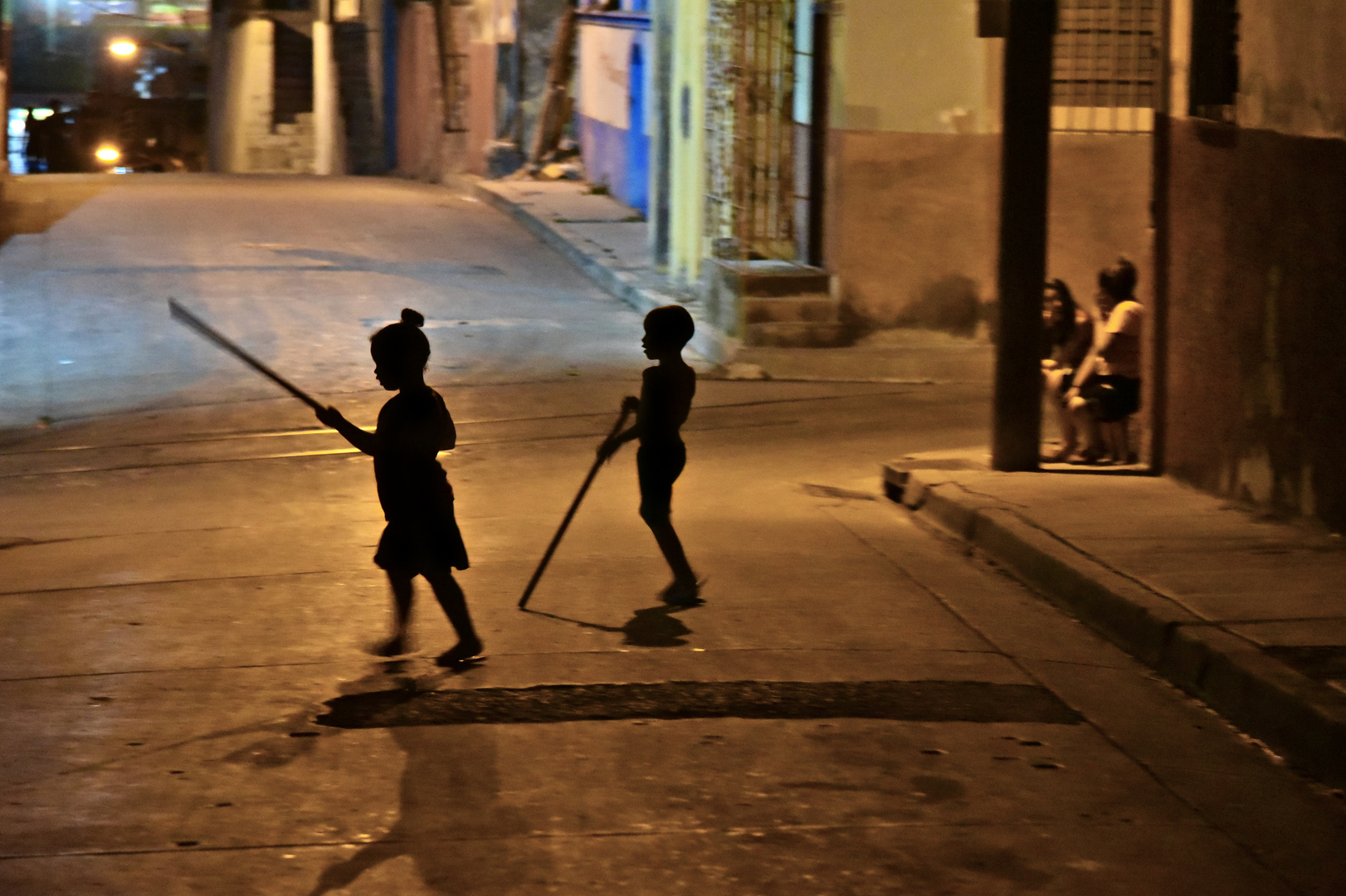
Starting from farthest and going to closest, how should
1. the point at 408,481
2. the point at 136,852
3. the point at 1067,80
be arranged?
the point at 1067,80 → the point at 408,481 → the point at 136,852

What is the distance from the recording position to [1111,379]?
10.1 meters

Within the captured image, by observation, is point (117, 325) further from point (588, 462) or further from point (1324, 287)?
point (1324, 287)

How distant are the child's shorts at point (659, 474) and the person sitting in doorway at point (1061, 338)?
12.7 ft

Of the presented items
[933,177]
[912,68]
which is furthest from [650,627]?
[912,68]

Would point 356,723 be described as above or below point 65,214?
below

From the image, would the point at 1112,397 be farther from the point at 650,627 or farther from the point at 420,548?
the point at 420,548

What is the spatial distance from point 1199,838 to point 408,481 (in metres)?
2.90

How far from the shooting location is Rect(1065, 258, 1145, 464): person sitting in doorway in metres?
10.1

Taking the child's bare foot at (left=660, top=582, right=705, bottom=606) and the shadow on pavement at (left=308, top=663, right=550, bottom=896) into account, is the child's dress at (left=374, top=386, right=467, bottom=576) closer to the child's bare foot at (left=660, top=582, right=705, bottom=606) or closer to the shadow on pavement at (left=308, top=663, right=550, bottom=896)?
the shadow on pavement at (left=308, top=663, right=550, bottom=896)

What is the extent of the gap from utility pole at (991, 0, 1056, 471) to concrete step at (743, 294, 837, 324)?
4.45m

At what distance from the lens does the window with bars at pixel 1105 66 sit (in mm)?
13773

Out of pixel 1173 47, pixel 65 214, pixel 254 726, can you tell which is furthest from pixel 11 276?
pixel 254 726

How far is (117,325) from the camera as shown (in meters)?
15.2

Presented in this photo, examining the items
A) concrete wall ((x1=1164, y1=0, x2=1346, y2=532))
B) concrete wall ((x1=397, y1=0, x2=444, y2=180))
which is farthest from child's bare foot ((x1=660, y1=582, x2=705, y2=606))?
concrete wall ((x1=397, y1=0, x2=444, y2=180))
